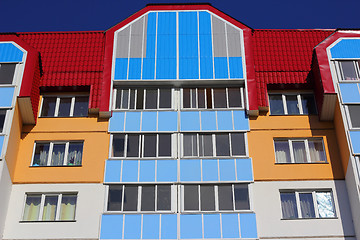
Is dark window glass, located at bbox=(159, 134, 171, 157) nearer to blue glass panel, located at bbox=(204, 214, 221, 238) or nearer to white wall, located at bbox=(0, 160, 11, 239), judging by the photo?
blue glass panel, located at bbox=(204, 214, 221, 238)

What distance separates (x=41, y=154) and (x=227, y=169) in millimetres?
10086

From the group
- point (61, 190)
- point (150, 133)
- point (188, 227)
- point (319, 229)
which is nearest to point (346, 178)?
point (319, 229)

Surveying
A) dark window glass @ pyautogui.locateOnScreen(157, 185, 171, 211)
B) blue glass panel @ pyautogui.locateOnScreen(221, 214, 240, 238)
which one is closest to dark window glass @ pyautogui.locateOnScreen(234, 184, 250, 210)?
blue glass panel @ pyautogui.locateOnScreen(221, 214, 240, 238)

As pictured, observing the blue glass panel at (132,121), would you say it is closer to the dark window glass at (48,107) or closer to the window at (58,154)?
the window at (58,154)

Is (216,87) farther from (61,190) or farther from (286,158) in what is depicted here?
(61,190)

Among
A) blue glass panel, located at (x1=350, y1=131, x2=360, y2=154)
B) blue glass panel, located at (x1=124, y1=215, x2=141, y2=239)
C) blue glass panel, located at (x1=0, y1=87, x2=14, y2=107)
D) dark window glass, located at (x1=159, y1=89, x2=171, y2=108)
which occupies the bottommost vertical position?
blue glass panel, located at (x1=124, y1=215, x2=141, y2=239)

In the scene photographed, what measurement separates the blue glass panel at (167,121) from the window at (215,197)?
361 cm

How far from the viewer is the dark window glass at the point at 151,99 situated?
27.8 meters

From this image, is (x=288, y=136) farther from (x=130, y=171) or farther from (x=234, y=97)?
(x=130, y=171)

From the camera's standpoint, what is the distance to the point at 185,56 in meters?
28.9

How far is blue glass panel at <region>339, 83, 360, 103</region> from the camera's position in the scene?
25969mm

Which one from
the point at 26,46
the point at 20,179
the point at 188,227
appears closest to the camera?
the point at 188,227

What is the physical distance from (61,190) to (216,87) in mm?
10500

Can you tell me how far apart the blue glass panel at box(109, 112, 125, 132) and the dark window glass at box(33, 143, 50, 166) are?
143 inches
